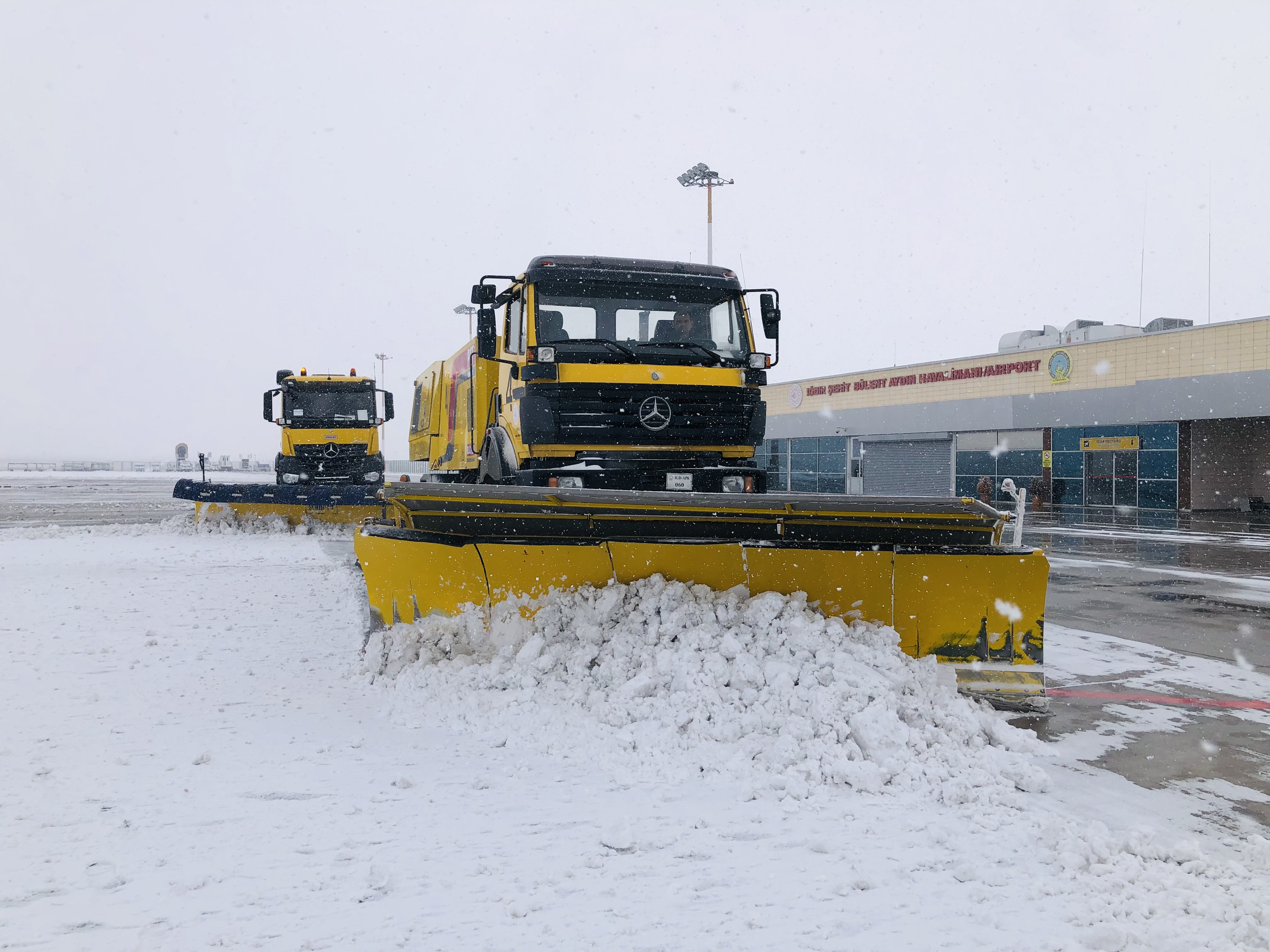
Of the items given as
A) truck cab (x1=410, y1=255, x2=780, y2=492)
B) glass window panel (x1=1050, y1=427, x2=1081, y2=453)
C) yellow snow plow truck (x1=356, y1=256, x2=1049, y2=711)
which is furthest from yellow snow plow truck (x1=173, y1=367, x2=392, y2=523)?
glass window panel (x1=1050, y1=427, x2=1081, y2=453)

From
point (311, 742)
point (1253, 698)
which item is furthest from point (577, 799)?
point (1253, 698)

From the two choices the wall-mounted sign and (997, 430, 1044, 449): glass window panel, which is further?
(997, 430, 1044, 449): glass window panel

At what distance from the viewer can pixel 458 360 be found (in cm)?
986

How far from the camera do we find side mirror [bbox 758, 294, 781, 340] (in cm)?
793

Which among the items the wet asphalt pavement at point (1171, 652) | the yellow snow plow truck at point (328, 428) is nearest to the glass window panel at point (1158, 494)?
the wet asphalt pavement at point (1171, 652)

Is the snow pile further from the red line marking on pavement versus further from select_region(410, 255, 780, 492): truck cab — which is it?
select_region(410, 255, 780, 492): truck cab

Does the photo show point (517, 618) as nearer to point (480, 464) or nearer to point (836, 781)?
point (836, 781)

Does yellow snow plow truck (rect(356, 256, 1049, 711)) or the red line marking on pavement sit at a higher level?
yellow snow plow truck (rect(356, 256, 1049, 711))

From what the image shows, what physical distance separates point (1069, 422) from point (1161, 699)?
26.9 m

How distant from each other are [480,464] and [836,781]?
17.8 ft

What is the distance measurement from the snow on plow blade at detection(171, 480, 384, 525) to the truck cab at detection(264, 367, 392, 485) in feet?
6.15

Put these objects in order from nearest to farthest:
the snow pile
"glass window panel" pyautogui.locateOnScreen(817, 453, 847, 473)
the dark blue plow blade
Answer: the snow pile < the dark blue plow blade < "glass window panel" pyautogui.locateOnScreen(817, 453, 847, 473)

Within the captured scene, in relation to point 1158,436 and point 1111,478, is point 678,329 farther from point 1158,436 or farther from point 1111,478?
point 1111,478

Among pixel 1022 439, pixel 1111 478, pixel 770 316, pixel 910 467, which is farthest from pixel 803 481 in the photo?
pixel 770 316
